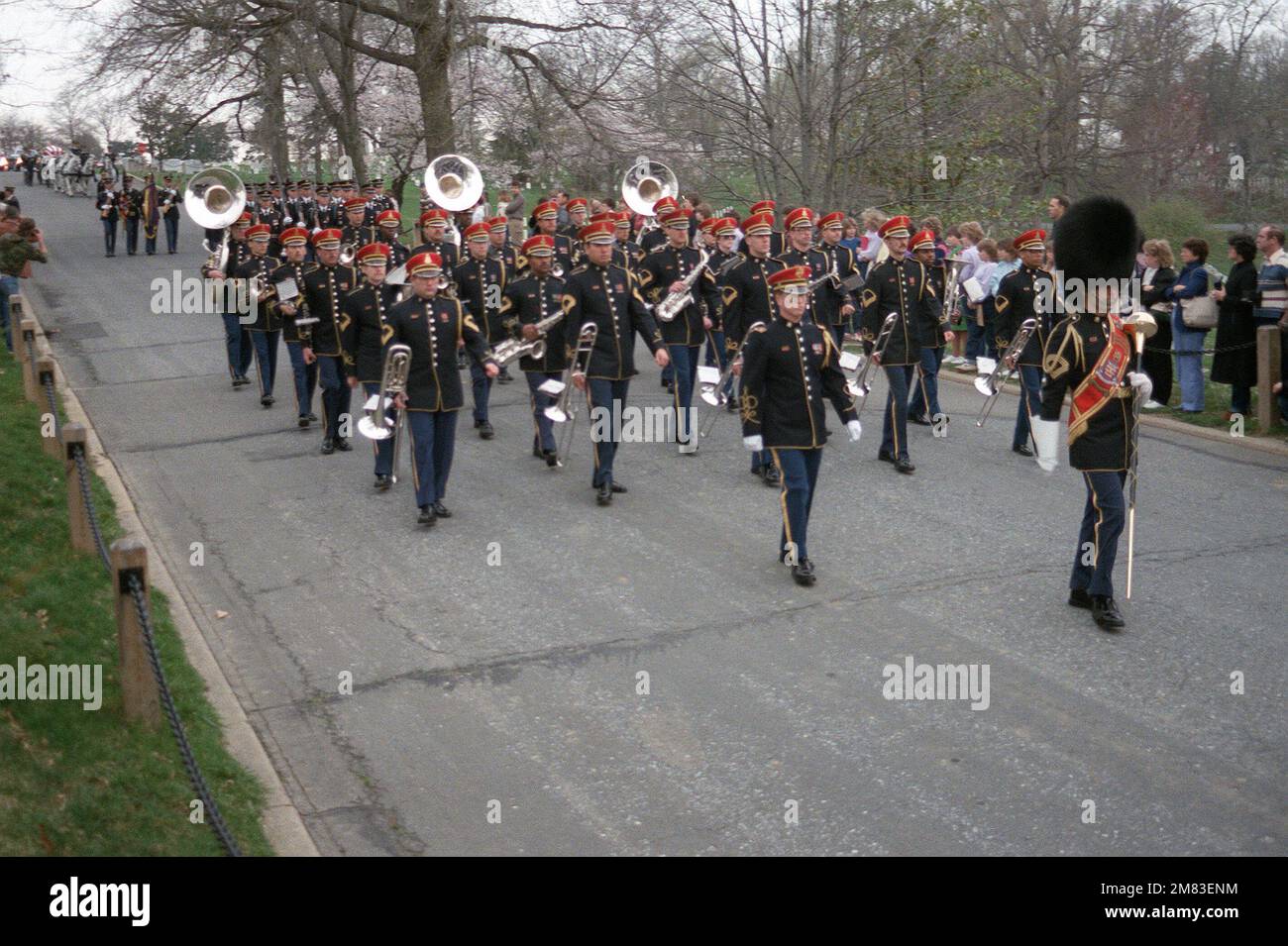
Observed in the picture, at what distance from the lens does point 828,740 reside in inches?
265

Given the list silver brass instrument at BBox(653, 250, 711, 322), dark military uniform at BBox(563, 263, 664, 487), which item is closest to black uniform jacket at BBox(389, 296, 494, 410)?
dark military uniform at BBox(563, 263, 664, 487)

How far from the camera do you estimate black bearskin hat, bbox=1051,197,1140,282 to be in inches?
332

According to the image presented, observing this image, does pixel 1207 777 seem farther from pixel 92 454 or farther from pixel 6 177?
pixel 6 177

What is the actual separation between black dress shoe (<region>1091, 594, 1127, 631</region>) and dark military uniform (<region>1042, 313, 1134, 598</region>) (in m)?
0.03

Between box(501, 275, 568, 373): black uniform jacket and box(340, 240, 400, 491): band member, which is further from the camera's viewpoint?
box(501, 275, 568, 373): black uniform jacket

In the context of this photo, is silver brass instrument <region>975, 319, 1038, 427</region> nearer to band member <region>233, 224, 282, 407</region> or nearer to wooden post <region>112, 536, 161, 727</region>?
band member <region>233, 224, 282, 407</region>

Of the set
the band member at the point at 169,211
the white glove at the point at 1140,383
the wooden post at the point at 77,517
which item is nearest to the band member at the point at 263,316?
the wooden post at the point at 77,517

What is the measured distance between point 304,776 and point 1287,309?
33.6 feet

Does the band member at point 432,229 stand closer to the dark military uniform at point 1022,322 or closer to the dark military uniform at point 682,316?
the dark military uniform at point 682,316

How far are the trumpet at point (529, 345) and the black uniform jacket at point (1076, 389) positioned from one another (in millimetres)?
5119

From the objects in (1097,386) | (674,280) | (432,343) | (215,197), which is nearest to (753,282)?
(674,280)

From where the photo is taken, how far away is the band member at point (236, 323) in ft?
50.2

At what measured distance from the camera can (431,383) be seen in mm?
10656

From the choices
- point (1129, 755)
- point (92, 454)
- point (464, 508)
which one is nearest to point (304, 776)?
point (1129, 755)
